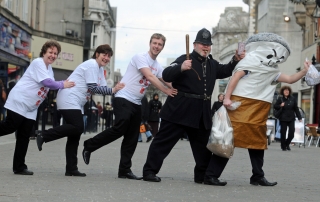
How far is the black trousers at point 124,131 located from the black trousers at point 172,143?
44cm

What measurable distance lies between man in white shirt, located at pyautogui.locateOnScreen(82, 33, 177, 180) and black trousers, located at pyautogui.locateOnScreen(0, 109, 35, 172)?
29.8 inches

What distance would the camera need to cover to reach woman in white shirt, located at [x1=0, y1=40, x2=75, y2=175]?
35.0 feet

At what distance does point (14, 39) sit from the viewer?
126 ft

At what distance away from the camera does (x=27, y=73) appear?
Result: 35.4 feet

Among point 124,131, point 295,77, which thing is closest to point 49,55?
point 124,131

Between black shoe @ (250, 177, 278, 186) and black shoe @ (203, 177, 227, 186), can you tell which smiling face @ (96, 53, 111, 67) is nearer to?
black shoe @ (203, 177, 227, 186)

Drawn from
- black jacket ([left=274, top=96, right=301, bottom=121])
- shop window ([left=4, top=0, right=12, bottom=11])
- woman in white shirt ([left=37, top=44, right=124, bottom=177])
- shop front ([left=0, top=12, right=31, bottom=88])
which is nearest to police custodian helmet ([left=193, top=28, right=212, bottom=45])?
woman in white shirt ([left=37, top=44, right=124, bottom=177])

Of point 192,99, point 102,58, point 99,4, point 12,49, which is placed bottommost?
point 192,99

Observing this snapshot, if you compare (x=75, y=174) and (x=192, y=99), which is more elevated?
(x=192, y=99)

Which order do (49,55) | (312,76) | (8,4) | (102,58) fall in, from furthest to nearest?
(8,4)
(102,58)
(49,55)
(312,76)

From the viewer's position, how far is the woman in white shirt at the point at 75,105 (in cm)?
1075

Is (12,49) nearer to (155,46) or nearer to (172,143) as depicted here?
(155,46)

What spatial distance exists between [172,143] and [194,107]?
567mm

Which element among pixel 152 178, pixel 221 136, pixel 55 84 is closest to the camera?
pixel 221 136
